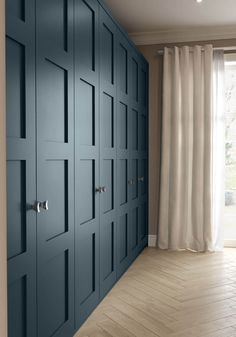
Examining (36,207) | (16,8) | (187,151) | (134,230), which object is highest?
(16,8)

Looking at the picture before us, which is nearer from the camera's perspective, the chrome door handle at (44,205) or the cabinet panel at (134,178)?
the chrome door handle at (44,205)

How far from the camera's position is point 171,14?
420cm

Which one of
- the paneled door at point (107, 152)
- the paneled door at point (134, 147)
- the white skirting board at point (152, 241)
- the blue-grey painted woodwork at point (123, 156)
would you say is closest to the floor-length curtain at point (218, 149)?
the white skirting board at point (152, 241)

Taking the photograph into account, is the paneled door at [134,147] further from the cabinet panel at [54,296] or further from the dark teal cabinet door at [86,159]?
the cabinet panel at [54,296]

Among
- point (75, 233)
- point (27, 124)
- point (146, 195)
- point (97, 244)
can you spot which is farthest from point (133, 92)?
point (27, 124)

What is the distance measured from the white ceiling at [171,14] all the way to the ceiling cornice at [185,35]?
0.07m

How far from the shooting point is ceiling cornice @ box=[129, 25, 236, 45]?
4.66 m

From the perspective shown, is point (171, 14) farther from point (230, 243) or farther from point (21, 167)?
point (21, 167)

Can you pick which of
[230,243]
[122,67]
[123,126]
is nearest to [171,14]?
[122,67]

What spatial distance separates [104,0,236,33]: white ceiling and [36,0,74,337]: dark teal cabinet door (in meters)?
1.72

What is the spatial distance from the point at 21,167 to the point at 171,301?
1834 mm

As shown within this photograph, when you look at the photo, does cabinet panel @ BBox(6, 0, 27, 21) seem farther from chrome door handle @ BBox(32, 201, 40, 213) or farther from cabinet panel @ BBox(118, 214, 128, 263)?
cabinet panel @ BBox(118, 214, 128, 263)

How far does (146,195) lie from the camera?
4863 millimetres

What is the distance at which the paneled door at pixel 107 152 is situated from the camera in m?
3.07
